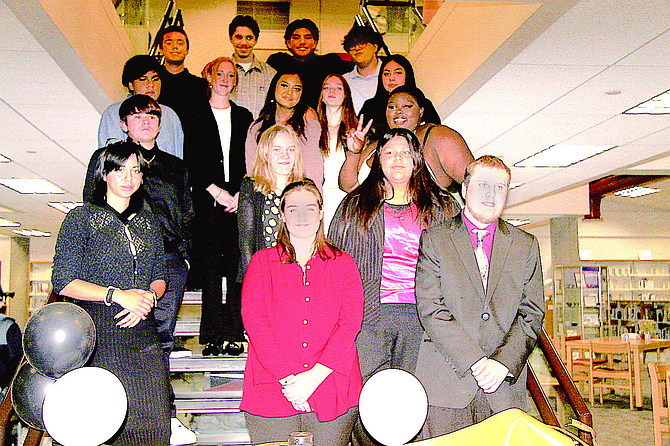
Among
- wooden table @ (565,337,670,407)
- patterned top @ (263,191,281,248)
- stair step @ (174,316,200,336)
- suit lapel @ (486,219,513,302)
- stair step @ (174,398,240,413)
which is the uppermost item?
patterned top @ (263,191,281,248)

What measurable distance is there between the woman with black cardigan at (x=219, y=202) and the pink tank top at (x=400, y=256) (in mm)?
1097

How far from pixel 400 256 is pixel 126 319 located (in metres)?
1.36

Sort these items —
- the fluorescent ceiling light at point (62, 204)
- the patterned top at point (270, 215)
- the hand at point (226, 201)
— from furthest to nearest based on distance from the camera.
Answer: the fluorescent ceiling light at point (62, 204), the hand at point (226, 201), the patterned top at point (270, 215)

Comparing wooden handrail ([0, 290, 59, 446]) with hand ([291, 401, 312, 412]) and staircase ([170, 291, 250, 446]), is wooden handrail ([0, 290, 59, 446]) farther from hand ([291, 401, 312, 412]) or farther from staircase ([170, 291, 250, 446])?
hand ([291, 401, 312, 412])

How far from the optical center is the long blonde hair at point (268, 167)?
3.63 meters

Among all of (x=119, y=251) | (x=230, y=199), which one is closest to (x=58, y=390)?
(x=119, y=251)

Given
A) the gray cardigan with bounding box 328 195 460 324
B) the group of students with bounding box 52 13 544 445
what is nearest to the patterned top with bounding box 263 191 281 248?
the group of students with bounding box 52 13 544 445

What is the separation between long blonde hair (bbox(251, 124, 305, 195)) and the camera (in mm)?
3627

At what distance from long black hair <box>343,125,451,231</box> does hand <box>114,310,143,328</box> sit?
1.18 m

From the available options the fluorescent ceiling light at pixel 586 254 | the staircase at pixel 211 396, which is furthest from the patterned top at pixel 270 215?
the fluorescent ceiling light at pixel 586 254

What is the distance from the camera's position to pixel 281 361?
279 centimetres

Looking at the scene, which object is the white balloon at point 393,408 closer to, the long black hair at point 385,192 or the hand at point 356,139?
the long black hair at point 385,192

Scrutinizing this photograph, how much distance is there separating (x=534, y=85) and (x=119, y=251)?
155 inches

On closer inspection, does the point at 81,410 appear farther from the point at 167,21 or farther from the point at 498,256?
the point at 167,21
